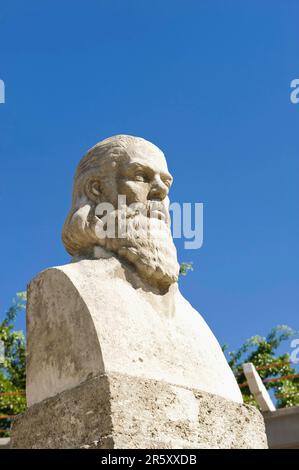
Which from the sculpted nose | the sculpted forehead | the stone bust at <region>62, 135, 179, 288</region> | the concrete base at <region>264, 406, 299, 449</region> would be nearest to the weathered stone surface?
the stone bust at <region>62, 135, 179, 288</region>

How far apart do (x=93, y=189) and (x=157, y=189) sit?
464mm

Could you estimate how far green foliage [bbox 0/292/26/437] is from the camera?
41.8ft

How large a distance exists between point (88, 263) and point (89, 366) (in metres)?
0.82

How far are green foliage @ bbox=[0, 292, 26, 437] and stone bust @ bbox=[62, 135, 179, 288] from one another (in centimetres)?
814

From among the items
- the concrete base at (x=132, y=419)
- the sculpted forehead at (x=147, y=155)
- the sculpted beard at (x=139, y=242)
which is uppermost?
the sculpted forehead at (x=147, y=155)

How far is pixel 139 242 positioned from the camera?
479cm

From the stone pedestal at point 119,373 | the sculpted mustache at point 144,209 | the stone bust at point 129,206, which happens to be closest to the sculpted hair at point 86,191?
the stone bust at point 129,206

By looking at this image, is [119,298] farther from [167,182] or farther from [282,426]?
[282,426]

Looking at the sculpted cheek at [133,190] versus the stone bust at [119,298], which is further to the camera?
the sculpted cheek at [133,190]

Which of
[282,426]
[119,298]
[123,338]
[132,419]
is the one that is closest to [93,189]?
[119,298]

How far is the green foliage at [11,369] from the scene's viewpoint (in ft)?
41.8

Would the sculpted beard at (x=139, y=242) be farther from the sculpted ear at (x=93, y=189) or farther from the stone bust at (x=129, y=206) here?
the sculpted ear at (x=93, y=189)

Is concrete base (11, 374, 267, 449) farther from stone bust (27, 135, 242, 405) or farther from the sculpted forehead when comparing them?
the sculpted forehead
